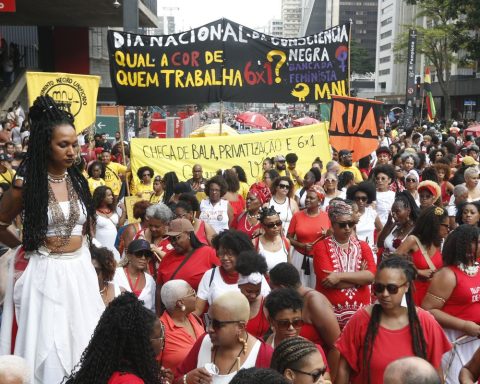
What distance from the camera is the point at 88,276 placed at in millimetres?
4137

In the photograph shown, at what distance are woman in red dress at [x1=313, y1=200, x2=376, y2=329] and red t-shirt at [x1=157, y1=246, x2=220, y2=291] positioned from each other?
34.5 inches

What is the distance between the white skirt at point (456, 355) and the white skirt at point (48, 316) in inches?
95.0

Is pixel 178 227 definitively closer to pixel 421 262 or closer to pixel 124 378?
pixel 421 262

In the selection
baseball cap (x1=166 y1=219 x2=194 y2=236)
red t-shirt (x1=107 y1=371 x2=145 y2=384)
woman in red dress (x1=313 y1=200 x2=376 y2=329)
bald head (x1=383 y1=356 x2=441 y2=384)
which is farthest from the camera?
baseball cap (x1=166 y1=219 x2=194 y2=236)

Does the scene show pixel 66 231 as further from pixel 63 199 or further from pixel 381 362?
pixel 381 362

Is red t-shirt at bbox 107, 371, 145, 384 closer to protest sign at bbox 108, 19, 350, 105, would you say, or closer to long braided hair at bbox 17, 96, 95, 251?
long braided hair at bbox 17, 96, 95, 251

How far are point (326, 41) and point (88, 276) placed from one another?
9.83m

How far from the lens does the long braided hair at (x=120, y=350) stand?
327 cm

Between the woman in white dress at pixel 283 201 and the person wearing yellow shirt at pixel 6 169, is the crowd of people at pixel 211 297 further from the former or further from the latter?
the person wearing yellow shirt at pixel 6 169

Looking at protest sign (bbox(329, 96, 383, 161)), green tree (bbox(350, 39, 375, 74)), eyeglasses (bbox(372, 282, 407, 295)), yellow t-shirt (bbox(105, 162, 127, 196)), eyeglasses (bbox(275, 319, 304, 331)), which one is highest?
green tree (bbox(350, 39, 375, 74))

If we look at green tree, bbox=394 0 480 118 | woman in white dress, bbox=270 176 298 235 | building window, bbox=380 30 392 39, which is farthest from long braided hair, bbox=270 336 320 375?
building window, bbox=380 30 392 39

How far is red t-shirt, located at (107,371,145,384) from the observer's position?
3.23m

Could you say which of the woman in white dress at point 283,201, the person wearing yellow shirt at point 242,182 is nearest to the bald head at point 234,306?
the woman in white dress at point 283,201

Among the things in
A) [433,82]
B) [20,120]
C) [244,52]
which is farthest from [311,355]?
[433,82]
